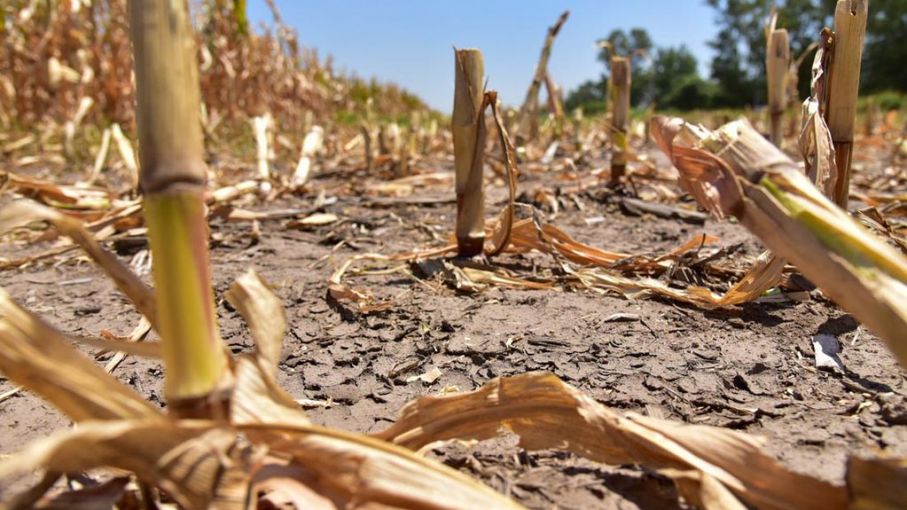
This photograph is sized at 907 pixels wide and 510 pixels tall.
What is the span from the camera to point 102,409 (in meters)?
0.61

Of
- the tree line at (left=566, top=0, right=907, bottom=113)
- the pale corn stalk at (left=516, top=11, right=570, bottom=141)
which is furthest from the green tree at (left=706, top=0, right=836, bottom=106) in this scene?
the pale corn stalk at (left=516, top=11, right=570, bottom=141)

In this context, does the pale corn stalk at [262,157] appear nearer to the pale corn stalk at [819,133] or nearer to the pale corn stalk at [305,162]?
the pale corn stalk at [305,162]

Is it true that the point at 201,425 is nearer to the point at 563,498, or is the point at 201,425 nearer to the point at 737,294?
the point at 563,498

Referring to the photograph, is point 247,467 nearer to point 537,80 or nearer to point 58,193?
point 58,193

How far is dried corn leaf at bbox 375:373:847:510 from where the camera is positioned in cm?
65

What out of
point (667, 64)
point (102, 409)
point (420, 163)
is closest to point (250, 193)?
point (420, 163)

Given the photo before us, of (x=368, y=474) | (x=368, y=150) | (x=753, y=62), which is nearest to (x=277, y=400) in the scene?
(x=368, y=474)

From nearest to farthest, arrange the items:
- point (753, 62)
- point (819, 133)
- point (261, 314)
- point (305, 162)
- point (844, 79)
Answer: point (261, 314) < point (819, 133) < point (844, 79) < point (305, 162) < point (753, 62)

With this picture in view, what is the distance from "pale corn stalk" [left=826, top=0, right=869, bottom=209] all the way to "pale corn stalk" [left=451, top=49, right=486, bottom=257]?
772 mm

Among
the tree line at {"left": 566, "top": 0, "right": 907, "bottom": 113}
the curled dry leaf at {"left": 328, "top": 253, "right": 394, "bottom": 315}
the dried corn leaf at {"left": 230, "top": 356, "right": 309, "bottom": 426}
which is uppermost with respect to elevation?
the tree line at {"left": 566, "top": 0, "right": 907, "bottom": 113}

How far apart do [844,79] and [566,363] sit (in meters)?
0.79

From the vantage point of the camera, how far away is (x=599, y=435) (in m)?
0.75

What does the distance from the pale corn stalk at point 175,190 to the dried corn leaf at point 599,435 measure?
0.92ft

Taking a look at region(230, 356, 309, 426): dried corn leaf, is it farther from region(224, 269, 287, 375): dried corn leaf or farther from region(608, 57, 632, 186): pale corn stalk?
region(608, 57, 632, 186): pale corn stalk
